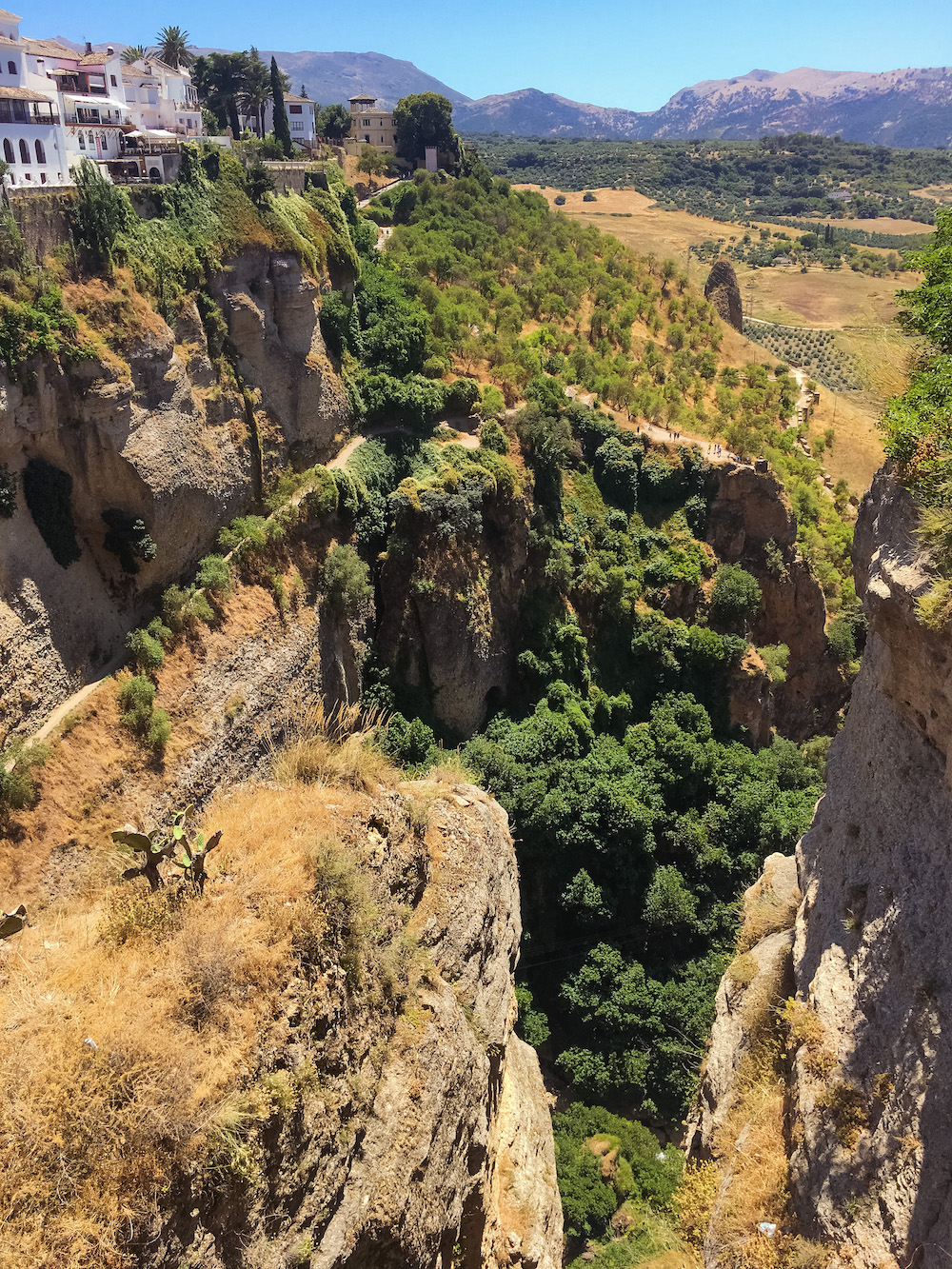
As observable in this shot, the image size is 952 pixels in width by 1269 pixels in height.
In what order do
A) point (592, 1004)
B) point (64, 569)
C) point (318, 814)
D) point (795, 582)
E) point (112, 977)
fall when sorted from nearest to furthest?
point (112, 977) < point (318, 814) < point (64, 569) < point (592, 1004) < point (795, 582)

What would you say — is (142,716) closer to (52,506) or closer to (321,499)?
(52,506)

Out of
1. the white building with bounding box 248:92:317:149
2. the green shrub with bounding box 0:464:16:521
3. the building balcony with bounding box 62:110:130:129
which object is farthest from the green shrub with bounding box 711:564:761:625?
the white building with bounding box 248:92:317:149

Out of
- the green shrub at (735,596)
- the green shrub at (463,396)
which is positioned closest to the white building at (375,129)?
the green shrub at (463,396)

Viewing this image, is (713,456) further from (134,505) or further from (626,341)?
(134,505)

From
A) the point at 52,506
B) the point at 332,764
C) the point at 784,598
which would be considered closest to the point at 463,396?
the point at 784,598

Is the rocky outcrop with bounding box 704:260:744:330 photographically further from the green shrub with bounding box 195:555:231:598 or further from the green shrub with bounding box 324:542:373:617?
the green shrub with bounding box 195:555:231:598

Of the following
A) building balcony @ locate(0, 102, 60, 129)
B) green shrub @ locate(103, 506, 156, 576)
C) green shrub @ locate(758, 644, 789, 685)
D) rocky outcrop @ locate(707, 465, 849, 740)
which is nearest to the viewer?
green shrub @ locate(103, 506, 156, 576)

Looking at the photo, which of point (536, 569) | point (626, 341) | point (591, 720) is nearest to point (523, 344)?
point (626, 341)
